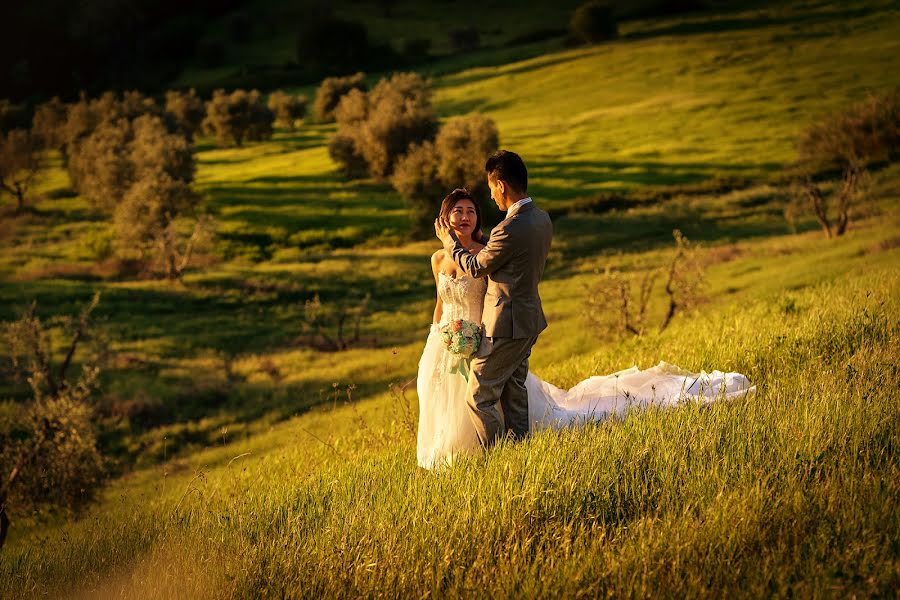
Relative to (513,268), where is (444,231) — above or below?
above

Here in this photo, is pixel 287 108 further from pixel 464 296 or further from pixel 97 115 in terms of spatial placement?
pixel 464 296

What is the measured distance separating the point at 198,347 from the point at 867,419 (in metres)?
31.4

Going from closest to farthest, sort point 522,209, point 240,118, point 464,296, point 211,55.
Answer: point 522,209 < point 464,296 < point 240,118 < point 211,55

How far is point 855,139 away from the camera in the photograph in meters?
55.8

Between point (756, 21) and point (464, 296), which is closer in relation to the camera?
point (464, 296)

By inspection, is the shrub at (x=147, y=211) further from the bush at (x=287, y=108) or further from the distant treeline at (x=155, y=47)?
the distant treeline at (x=155, y=47)

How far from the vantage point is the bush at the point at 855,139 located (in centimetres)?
5494

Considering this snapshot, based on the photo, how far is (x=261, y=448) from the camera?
2112 cm

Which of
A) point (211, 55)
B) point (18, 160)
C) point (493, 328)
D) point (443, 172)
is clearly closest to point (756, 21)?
point (443, 172)

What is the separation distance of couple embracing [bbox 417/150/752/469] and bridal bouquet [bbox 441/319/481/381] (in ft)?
0.32

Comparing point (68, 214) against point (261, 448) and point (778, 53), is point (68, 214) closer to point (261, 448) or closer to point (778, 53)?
point (261, 448)

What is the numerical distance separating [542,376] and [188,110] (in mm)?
86032

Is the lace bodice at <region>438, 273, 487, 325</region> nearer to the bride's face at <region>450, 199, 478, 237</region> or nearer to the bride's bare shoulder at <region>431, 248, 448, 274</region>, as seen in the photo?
the bride's bare shoulder at <region>431, 248, 448, 274</region>

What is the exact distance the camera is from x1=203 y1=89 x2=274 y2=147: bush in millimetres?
87125
